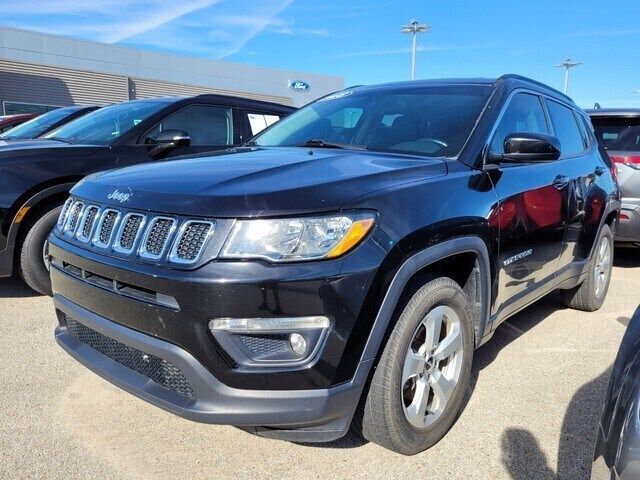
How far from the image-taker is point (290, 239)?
6.42 feet

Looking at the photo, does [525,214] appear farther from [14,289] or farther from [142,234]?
[14,289]

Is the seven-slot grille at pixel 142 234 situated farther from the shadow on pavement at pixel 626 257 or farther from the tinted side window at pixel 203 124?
the shadow on pavement at pixel 626 257

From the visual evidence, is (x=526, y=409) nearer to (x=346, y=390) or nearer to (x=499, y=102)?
(x=346, y=390)

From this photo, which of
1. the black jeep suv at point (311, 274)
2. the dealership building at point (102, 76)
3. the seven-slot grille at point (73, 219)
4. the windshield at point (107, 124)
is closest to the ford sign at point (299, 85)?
the dealership building at point (102, 76)

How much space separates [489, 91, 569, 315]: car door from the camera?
2930mm

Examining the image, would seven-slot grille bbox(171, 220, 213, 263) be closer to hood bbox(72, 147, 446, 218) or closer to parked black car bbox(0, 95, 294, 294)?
hood bbox(72, 147, 446, 218)

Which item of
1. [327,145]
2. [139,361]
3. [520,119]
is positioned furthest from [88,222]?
[520,119]

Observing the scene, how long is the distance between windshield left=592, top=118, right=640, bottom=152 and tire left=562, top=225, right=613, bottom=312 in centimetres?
178

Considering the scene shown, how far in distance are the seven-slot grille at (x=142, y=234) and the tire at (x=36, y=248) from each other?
74.9 inches

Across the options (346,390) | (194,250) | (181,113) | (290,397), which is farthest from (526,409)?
(181,113)

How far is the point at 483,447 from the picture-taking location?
259 cm

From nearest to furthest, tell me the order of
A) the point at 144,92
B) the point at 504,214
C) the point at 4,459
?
the point at 4,459 → the point at 504,214 → the point at 144,92

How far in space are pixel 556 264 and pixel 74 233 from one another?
9.70 ft

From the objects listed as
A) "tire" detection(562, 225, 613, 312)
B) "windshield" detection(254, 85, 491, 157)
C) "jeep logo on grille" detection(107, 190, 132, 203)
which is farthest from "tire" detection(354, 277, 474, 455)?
"tire" detection(562, 225, 613, 312)
